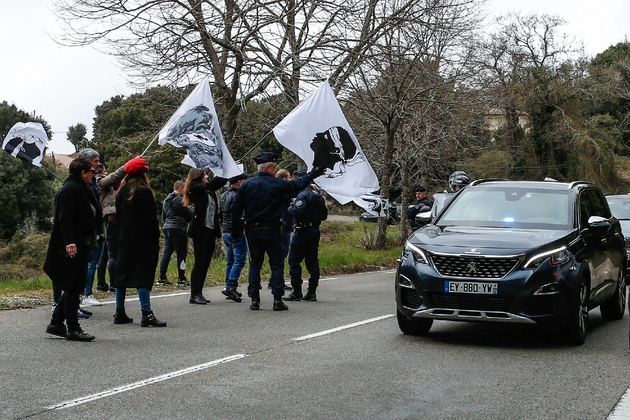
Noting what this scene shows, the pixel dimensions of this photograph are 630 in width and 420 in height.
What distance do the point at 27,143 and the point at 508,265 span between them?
835 cm

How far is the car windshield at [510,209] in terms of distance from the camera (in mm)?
9760

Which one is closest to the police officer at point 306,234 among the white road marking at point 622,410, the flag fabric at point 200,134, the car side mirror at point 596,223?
the flag fabric at point 200,134

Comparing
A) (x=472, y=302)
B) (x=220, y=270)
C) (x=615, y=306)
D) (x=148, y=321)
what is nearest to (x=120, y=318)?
(x=148, y=321)

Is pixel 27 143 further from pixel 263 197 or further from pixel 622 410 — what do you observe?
pixel 622 410

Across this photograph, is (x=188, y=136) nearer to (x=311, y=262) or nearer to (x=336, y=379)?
(x=311, y=262)

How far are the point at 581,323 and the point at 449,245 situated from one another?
1.55 meters

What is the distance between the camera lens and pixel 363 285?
1641cm

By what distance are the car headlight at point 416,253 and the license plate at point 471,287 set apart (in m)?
0.37

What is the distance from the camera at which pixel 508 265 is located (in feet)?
28.2

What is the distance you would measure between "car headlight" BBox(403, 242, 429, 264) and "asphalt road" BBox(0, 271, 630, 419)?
84 cm

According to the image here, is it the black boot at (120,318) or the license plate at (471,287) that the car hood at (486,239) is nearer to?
the license plate at (471,287)

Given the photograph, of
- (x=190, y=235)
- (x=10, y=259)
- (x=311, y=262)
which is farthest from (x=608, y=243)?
(x=10, y=259)

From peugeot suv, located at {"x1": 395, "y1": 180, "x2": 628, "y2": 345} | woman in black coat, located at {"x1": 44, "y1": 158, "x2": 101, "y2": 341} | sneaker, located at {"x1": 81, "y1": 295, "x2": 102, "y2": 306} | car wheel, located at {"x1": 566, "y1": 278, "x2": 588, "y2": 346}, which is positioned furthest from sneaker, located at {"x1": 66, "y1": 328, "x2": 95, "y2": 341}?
car wheel, located at {"x1": 566, "y1": 278, "x2": 588, "y2": 346}

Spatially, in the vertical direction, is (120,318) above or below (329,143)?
below
